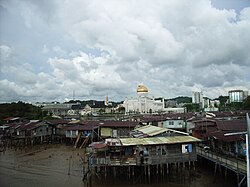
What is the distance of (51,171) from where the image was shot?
22.8 meters

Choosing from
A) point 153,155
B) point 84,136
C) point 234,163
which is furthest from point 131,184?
point 84,136

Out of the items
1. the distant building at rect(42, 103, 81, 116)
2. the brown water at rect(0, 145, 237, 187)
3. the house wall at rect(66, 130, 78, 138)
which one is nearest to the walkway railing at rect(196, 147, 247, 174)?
the brown water at rect(0, 145, 237, 187)

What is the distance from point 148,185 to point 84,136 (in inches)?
772

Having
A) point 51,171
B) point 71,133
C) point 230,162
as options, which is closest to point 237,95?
point 71,133

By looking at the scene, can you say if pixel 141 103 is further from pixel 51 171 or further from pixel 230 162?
pixel 230 162

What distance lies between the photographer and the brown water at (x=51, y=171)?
18859 millimetres

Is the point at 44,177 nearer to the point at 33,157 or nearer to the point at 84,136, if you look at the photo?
the point at 33,157

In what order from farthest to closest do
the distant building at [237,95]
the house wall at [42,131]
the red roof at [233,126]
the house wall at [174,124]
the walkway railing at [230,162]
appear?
the distant building at [237,95] → the house wall at [174,124] → the house wall at [42,131] → the red roof at [233,126] → the walkway railing at [230,162]

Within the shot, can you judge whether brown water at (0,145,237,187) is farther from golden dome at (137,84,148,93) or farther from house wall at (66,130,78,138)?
golden dome at (137,84,148,93)

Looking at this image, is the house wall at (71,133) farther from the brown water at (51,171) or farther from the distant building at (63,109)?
the distant building at (63,109)

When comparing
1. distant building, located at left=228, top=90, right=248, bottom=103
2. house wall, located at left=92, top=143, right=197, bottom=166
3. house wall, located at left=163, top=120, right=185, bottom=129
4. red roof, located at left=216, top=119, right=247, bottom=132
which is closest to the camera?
house wall, located at left=92, top=143, right=197, bottom=166

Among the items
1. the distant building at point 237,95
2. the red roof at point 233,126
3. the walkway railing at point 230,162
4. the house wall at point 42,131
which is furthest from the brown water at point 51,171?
the distant building at point 237,95

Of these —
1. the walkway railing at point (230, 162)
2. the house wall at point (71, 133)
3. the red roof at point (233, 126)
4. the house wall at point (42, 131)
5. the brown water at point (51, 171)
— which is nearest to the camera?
the walkway railing at point (230, 162)

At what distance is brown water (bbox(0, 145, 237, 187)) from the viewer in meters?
18.9
